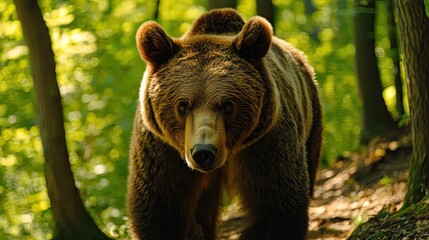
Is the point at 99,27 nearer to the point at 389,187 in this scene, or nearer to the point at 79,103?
the point at 79,103

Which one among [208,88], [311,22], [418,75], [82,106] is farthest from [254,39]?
[311,22]

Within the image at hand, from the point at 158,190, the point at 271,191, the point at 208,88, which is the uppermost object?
the point at 208,88

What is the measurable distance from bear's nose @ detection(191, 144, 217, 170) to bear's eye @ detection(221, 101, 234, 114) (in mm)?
438

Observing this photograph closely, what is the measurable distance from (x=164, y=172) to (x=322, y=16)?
11.0m

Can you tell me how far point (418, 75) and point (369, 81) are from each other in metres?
5.48

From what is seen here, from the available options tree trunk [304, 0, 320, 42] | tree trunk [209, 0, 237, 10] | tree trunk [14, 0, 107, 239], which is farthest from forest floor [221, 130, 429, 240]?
tree trunk [304, 0, 320, 42]

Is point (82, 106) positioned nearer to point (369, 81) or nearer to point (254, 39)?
point (369, 81)

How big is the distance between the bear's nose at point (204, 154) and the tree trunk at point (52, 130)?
9.75 feet

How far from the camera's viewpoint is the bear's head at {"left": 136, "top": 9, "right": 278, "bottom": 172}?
15.6 ft

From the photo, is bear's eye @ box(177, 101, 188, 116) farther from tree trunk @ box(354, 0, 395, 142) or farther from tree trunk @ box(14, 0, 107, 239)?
tree trunk @ box(354, 0, 395, 142)

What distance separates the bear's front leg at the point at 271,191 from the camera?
17.3ft

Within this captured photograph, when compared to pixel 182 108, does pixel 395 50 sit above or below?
below

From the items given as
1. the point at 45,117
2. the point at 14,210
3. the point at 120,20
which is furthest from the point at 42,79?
the point at 120,20

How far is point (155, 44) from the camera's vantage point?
4.99 metres
